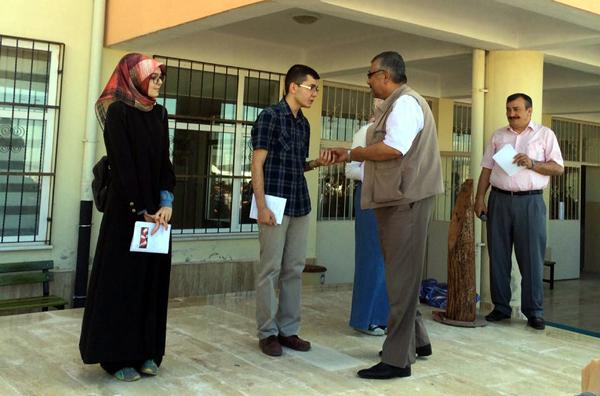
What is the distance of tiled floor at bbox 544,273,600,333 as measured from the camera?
291 inches

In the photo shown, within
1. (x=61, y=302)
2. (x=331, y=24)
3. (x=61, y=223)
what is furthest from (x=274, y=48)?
(x=61, y=302)

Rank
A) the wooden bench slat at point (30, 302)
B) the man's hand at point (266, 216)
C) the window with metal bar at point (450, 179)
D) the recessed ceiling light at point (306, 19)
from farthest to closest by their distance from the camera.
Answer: the window with metal bar at point (450, 179) → the recessed ceiling light at point (306, 19) → the wooden bench slat at point (30, 302) → the man's hand at point (266, 216)

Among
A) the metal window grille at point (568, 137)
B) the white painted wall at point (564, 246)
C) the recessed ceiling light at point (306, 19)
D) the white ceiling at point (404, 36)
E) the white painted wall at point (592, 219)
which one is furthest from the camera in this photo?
the white painted wall at point (592, 219)

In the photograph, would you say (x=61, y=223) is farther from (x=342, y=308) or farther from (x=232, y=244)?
(x=342, y=308)

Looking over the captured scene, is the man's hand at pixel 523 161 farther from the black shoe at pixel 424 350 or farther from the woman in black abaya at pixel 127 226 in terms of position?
the woman in black abaya at pixel 127 226

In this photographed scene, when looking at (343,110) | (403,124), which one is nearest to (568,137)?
(343,110)

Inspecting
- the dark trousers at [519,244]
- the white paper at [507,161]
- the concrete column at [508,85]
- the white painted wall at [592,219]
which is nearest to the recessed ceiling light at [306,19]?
the concrete column at [508,85]

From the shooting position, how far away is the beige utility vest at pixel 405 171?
3.16 meters

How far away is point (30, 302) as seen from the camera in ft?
17.6

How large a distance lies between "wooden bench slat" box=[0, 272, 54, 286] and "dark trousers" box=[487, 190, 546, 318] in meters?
4.09

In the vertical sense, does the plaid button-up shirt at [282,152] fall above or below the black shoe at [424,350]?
above

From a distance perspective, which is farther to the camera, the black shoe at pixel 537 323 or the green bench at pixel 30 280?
the green bench at pixel 30 280

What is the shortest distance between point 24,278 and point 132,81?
3359 millimetres

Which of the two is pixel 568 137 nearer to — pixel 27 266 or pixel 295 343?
pixel 295 343
